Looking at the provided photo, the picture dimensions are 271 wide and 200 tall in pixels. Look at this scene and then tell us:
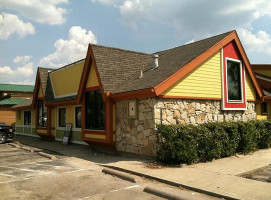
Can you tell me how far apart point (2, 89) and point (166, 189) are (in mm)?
38139

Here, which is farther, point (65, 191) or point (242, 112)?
point (242, 112)

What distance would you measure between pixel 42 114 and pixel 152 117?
13220mm

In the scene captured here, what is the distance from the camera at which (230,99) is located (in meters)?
13.8

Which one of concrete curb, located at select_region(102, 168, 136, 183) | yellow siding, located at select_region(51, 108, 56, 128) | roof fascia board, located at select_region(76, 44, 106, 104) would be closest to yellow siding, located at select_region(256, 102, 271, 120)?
roof fascia board, located at select_region(76, 44, 106, 104)

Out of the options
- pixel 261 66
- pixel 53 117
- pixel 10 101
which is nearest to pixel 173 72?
pixel 53 117

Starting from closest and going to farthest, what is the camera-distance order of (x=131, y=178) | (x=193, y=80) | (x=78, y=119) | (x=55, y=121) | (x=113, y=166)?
(x=131, y=178) → (x=113, y=166) → (x=193, y=80) → (x=78, y=119) → (x=55, y=121)

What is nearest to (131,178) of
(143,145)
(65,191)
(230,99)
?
(65,191)

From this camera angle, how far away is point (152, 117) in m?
10.5

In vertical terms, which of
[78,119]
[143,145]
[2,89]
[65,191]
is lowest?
[65,191]

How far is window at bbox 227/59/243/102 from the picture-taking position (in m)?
13.9

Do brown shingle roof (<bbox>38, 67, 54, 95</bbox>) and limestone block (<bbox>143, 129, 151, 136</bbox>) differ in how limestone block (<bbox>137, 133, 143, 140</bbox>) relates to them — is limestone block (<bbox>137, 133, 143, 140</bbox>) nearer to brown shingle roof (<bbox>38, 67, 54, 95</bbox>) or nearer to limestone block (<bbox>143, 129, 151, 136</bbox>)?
limestone block (<bbox>143, 129, 151, 136</bbox>)

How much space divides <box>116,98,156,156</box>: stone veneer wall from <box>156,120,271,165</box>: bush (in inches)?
20.8

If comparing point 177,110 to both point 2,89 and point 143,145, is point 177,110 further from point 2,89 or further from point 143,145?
point 2,89

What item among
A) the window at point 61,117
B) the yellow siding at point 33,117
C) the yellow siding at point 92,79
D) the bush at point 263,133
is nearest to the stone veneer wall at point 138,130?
the yellow siding at point 92,79
